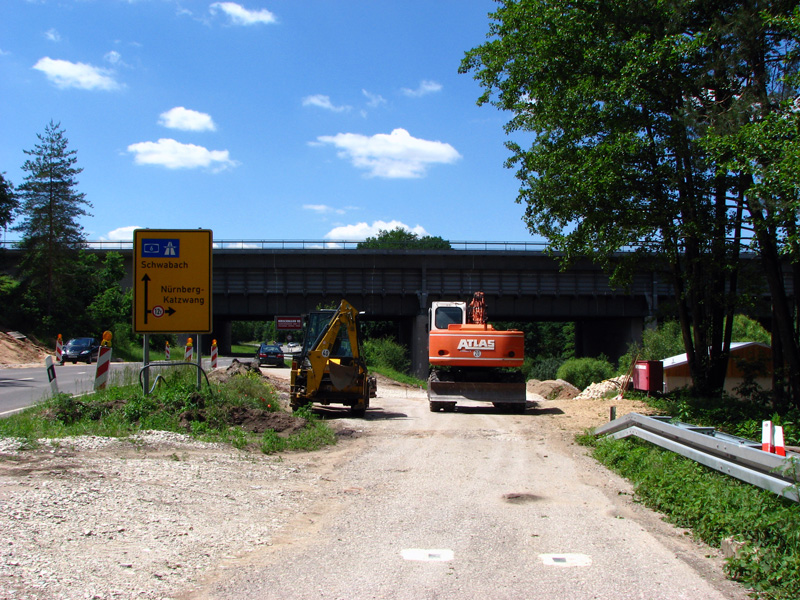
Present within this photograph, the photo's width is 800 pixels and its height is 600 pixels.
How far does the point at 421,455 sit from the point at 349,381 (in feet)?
18.0

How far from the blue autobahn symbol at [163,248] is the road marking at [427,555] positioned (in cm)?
970

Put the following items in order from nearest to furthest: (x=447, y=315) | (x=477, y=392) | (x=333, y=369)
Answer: (x=333, y=369), (x=477, y=392), (x=447, y=315)

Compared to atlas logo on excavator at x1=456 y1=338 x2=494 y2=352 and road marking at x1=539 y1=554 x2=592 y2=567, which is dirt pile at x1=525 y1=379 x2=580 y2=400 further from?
road marking at x1=539 y1=554 x2=592 y2=567

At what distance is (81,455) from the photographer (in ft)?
28.2

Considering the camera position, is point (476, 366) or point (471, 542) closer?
point (471, 542)

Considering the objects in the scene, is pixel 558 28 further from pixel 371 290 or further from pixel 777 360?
pixel 371 290

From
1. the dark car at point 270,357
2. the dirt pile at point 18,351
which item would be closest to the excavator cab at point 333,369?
the dirt pile at point 18,351

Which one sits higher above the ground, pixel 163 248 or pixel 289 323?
pixel 163 248

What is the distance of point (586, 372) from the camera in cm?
4178

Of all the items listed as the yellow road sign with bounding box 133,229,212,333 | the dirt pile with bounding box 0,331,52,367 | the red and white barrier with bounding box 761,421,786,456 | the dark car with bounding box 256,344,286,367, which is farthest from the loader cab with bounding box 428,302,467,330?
the dirt pile with bounding box 0,331,52,367

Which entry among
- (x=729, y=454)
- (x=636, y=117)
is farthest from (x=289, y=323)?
(x=729, y=454)

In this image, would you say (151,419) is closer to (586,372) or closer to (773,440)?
(773,440)

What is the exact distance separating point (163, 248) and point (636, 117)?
10.3 m

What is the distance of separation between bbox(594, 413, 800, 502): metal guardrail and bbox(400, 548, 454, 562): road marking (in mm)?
2910
